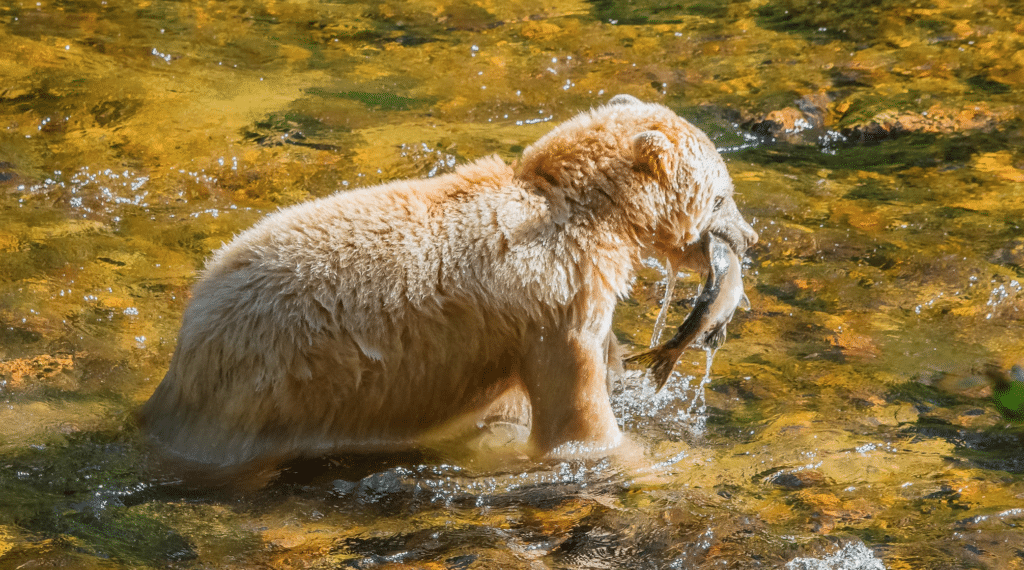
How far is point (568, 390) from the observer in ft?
14.6

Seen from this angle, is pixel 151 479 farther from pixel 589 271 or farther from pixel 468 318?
pixel 589 271

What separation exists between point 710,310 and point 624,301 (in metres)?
1.97

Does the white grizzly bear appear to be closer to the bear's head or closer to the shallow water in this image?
the bear's head

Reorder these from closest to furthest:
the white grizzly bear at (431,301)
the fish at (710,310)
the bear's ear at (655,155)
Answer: the white grizzly bear at (431,301), the bear's ear at (655,155), the fish at (710,310)

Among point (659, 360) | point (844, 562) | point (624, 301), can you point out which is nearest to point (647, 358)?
point (659, 360)

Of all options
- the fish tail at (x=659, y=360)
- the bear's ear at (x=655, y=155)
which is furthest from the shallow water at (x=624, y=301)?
the bear's ear at (x=655, y=155)

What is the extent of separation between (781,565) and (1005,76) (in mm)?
7657

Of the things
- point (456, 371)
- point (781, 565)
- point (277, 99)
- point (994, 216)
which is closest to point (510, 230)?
point (456, 371)

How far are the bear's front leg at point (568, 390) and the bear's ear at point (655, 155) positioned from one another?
30.2 inches

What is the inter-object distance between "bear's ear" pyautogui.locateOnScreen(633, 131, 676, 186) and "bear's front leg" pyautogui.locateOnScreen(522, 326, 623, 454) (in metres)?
0.77

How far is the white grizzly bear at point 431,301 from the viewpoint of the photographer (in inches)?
165

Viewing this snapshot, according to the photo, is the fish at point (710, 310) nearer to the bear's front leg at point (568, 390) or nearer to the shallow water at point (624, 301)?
the bear's front leg at point (568, 390)

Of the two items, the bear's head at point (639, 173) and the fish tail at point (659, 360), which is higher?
the bear's head at point (639, 173)

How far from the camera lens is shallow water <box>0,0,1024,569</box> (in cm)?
394
